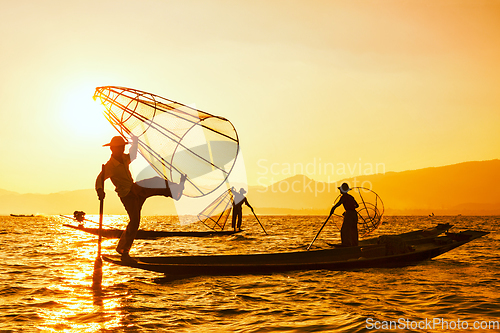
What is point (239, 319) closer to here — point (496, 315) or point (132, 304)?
point (132, 304)

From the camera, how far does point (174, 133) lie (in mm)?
12906

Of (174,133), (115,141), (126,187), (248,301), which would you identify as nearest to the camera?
(248,301)

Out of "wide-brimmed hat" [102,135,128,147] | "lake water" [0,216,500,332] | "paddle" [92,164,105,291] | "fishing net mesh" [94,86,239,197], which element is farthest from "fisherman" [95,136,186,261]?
"fishing net mesh" [94,86,239,197]

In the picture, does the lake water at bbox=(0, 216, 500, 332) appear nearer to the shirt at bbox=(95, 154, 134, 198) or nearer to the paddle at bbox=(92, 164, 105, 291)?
the paddle at bbox=(92, 164, 105, 291)

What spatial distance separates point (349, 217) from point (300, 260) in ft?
6.94

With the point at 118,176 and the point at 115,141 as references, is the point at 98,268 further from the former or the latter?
the point at 115,141

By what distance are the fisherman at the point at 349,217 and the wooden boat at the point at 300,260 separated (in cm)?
55

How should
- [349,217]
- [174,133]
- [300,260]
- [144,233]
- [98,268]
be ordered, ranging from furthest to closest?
[144,233], [174,133], [349,217], [300,260], [98,268]

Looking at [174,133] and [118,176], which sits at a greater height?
[174,133]

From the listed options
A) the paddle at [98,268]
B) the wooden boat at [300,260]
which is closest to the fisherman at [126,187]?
the paddle at [98,268]

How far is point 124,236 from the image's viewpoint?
7.88m

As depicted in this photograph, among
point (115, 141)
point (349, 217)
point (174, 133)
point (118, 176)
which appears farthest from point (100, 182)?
point (349, 217)

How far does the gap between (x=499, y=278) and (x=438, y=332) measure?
17.1 ft

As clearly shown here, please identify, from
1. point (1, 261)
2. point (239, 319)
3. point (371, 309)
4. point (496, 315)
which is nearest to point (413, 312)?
point (371, 309)
